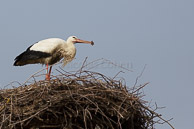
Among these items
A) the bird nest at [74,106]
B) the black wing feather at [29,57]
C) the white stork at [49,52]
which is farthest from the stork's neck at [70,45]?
the bird nest at [74,106]

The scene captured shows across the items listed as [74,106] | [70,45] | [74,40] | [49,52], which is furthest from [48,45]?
[74,106]

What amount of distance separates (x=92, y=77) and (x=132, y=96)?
60 cm

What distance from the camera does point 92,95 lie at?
201 inches

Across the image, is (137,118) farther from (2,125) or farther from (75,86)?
(2,125)

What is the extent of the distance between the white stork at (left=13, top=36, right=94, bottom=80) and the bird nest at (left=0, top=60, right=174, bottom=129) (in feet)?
9.35

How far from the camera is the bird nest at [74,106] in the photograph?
4953mm

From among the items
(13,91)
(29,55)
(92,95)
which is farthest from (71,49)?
(92,95)

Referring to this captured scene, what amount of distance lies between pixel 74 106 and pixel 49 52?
354cm

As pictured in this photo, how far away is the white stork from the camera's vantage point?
27.6 ft

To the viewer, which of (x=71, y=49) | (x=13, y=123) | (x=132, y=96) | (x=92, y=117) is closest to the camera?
(x=13, y=123)

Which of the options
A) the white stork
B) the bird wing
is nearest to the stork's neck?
the white stork

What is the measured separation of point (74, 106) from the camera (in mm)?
5035

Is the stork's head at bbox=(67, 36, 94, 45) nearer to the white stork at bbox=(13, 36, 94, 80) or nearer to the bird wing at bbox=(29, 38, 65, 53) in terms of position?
the white stork at bbox=(13, 36, 94, 80)

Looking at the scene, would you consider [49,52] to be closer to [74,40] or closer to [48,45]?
[48,45]
